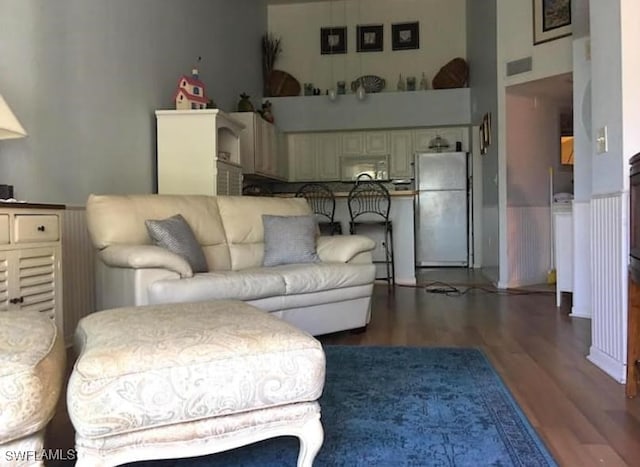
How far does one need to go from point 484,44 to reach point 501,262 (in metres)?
2.66

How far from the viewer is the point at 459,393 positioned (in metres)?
2.16

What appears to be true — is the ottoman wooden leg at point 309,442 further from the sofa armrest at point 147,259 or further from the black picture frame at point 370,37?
the black picture frame at point 370,37

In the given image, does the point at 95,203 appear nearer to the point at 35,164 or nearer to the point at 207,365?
the point at 35,164

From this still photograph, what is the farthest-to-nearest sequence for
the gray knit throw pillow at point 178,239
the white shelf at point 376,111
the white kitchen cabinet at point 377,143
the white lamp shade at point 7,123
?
1. the white kitchen cabinet at point 377,143
2. the white shelf at point 376,111
3. the gray knit throw pillow at point 178,239
4. the white lamp shade at point 7,123

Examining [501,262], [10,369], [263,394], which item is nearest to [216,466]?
[263,394]

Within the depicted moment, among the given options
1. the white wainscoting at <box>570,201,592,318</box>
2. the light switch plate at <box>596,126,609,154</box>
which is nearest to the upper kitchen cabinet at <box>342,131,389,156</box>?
the white wainscoting at <box>570,201,592,318</box>

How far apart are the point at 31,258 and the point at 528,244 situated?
4.71m

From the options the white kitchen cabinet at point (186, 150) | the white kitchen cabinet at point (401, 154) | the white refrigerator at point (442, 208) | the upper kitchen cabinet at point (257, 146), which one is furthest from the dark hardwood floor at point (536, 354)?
the white kitchen cabinet at point (401, 154)

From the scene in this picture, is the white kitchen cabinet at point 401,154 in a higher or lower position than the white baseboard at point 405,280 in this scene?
higher

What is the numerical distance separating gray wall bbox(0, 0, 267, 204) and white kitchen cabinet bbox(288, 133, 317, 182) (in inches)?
110

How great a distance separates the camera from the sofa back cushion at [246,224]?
343 cm

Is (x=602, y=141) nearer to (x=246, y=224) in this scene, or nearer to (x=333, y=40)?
(x=246, y=224)

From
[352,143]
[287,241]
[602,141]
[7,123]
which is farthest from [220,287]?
[352,143]

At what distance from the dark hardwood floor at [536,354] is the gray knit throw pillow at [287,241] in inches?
21.2
